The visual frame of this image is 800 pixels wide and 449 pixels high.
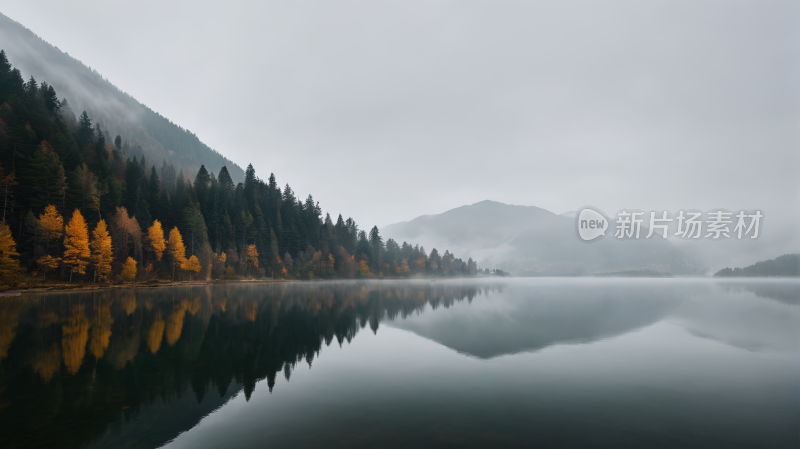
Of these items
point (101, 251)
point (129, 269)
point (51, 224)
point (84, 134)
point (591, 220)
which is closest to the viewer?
point (51, 224)

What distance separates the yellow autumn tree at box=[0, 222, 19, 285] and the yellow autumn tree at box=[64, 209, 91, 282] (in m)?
10.2

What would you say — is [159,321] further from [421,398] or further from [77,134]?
[77,134]

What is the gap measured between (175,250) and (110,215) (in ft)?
58.6

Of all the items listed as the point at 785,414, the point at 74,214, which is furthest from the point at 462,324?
the point at 74,214

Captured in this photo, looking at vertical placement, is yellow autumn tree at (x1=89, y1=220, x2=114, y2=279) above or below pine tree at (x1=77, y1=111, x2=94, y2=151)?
below

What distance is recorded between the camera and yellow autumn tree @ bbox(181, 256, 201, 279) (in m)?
102

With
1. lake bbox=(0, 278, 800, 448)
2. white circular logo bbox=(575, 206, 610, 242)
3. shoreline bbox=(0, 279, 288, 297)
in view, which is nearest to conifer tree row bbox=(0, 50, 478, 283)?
shoreline bbox=(0, 279, 288, 297)

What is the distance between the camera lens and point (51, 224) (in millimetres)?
69688

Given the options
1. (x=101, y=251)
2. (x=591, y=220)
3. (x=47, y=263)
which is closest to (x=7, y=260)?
(x=47, y=263)

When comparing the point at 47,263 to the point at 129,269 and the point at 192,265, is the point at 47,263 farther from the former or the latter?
the point at 192,265

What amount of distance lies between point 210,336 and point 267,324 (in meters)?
6.81

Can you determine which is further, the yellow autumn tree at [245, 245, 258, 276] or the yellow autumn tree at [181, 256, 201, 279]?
the yellow autumn tree at [245, 245, 258, 276]

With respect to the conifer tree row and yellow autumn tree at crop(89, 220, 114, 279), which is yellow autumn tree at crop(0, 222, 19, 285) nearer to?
the conifer tree row

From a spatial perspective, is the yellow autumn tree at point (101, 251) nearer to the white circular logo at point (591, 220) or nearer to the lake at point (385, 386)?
the lake at point (385, 386)
